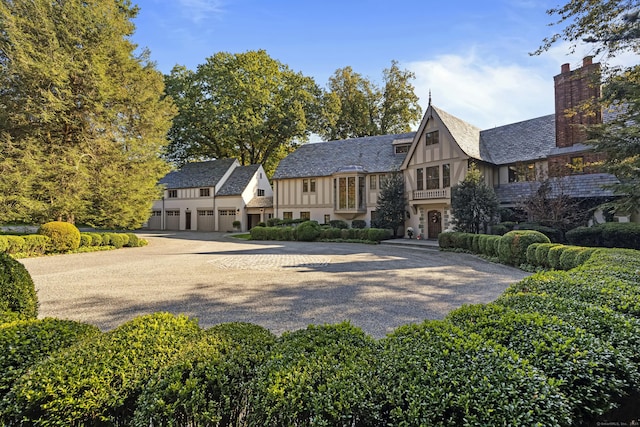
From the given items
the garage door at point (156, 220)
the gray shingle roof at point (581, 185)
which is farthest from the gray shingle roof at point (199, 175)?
the gray shingle roof at point (581, 185)

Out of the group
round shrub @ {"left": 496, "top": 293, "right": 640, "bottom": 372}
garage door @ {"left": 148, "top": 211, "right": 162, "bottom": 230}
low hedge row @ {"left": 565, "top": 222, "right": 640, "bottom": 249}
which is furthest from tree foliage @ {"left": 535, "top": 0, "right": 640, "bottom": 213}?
garage door @ {"left": 148, "top": 211, "right": 162, "bottom": 230}

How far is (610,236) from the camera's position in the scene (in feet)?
38.5

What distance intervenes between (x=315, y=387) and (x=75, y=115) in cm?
2256

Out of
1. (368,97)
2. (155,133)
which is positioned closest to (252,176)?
(155,133)

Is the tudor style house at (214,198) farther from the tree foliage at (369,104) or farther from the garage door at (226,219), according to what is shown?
the tree foliage at (369,104)

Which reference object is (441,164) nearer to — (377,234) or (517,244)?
(377,234)

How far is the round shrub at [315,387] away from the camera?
1679 mm

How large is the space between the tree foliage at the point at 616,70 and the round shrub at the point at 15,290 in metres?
A: 12.0

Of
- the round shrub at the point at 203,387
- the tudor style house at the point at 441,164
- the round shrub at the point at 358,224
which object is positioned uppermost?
the tudor style house at the point at 441,164

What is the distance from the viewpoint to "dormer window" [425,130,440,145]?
67.6 feet

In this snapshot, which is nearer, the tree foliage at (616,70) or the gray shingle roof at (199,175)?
the tree foliage at (616,70)

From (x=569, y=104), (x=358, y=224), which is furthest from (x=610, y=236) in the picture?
(x=358, y=224)

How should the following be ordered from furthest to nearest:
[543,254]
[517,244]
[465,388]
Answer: [517,244] < [543,254] < [465,388]

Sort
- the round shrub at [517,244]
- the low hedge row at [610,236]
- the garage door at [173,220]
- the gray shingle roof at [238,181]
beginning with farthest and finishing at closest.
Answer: the garage door at [173,220] < the gray shingle roof at [238,181] < the low hedge row at [610,236] < the round shrub at [517,244]
